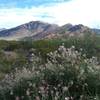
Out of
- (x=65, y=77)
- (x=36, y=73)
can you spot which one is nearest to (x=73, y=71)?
(x=65, y=77)

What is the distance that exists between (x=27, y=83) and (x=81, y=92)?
132 cm

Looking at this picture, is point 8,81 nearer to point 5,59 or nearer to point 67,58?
point 67,58

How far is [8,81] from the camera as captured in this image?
10477mm

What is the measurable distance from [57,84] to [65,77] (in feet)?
0.72

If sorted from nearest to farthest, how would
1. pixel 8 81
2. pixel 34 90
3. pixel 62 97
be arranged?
1. pixel 62 97
2. pixel 34 90
3. pixel 8 81

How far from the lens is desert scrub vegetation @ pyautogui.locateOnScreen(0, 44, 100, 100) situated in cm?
894

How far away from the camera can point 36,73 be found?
1003cm

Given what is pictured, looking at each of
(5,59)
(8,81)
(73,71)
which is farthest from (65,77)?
(5,59)

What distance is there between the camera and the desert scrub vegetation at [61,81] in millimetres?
8938

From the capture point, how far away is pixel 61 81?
372 inches

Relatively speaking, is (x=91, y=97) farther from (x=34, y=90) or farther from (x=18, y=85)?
(x=18, y=85)

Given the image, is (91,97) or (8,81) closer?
(91,97)

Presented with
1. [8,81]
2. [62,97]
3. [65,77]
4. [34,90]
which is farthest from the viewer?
[8,81]

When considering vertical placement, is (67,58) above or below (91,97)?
above
